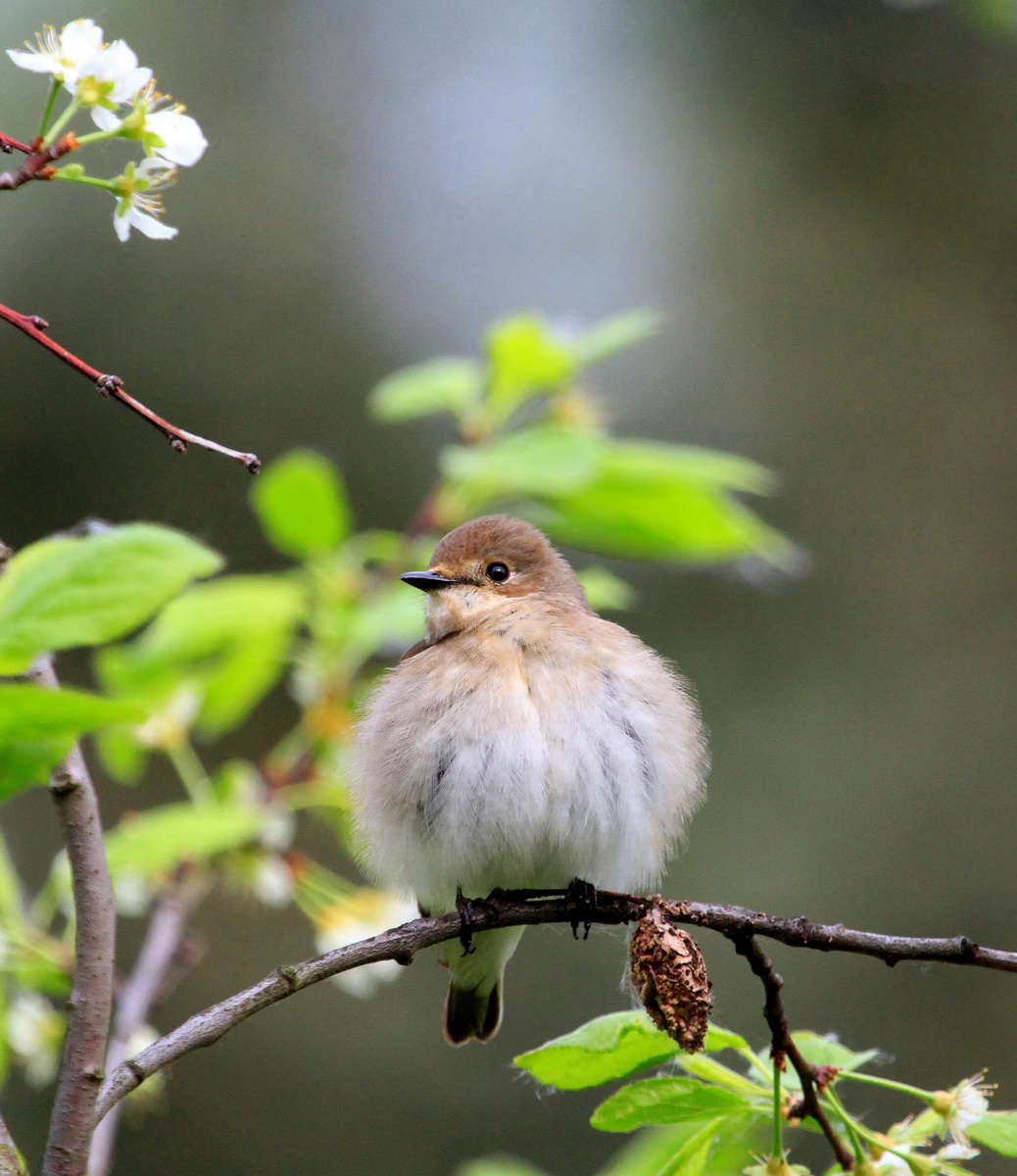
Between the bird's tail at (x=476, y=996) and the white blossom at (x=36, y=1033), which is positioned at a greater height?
the bird's tail at (x=476, y=996)

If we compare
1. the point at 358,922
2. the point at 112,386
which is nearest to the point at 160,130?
the point at 112,386

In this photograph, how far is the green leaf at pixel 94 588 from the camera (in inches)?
65.5

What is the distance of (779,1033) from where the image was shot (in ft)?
6.23

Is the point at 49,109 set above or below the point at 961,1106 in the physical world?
above

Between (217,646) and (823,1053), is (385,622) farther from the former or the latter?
(823,1053)

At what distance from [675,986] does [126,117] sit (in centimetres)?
154

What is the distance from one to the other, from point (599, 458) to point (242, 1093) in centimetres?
567

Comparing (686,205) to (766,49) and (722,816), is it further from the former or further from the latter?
(722,816)

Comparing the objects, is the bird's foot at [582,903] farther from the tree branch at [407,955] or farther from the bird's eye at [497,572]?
the bird's eye at [497,572]

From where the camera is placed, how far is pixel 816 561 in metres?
9.48

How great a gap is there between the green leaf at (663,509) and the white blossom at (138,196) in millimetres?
1701

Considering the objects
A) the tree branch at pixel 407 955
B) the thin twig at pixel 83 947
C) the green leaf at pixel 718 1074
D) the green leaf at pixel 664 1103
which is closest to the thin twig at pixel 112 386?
the thin twig at pixel 83 947

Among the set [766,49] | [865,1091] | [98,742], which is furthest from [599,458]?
[766,49]

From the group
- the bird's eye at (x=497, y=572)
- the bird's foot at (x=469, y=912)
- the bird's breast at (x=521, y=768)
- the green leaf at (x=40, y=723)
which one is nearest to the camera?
the green leaf at (x=40, y=723)
